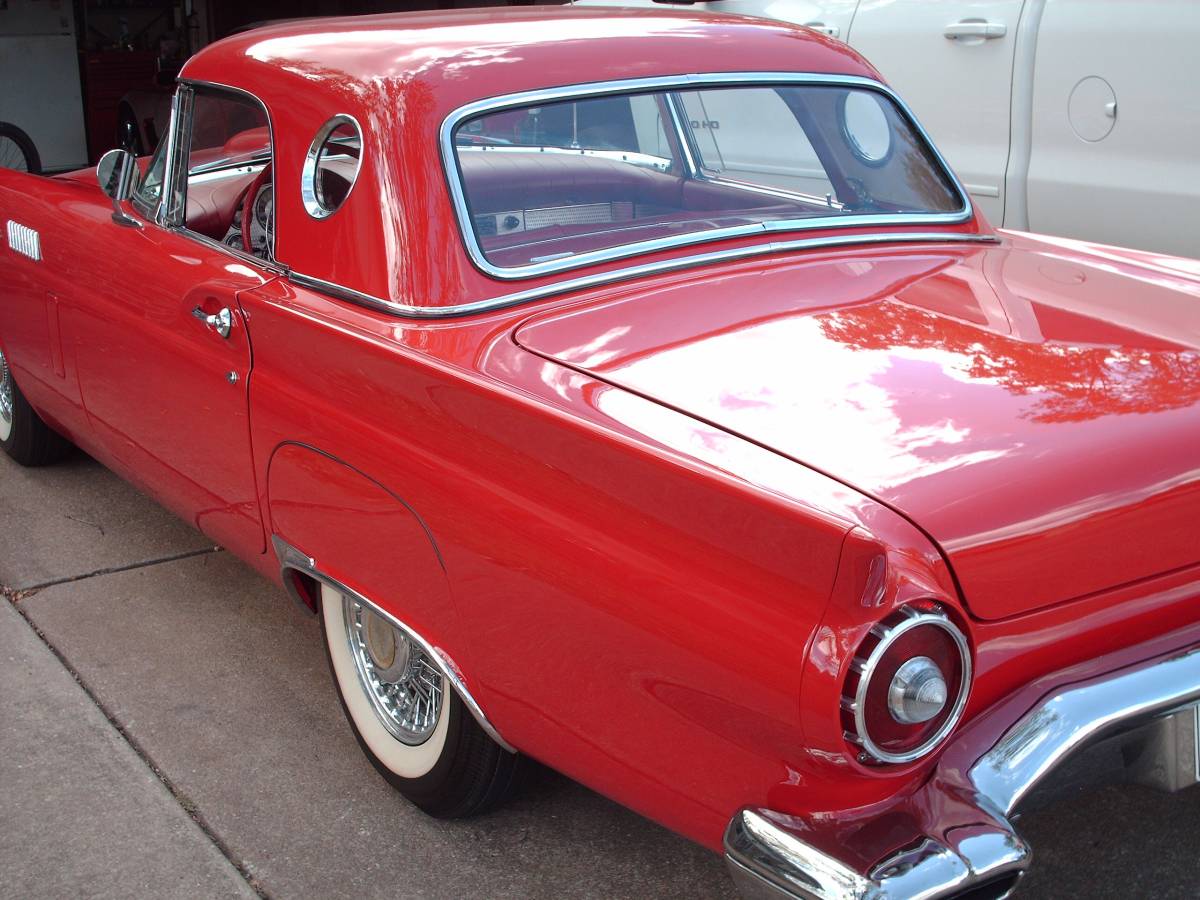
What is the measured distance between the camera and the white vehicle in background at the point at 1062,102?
4191 mm

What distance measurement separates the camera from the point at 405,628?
2.51m

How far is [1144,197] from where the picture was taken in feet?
14.1

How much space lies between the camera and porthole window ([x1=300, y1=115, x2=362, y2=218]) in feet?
9.27

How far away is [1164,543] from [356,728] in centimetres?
181

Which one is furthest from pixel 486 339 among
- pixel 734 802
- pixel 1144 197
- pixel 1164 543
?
pixel 1144 197

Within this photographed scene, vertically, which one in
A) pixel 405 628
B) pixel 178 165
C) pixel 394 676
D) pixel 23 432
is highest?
pixel 178 165

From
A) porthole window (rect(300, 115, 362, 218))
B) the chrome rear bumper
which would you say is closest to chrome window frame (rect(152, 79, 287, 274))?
porthole window (rect(300, 115, 362, 218))

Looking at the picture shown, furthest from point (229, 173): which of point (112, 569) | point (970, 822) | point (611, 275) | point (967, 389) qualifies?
point (970, 822)

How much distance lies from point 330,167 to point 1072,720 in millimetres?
1878

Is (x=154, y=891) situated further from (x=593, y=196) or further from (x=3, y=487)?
(x=3, y=487)

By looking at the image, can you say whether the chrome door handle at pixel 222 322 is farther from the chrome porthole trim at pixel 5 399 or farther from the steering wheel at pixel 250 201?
the chrome porthole trim at pixel 5 399

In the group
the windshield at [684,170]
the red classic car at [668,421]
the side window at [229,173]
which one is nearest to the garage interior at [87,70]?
the side window at [229,173]

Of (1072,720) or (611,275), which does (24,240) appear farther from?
(1072,720)

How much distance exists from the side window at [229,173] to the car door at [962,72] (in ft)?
Result: 8.26
